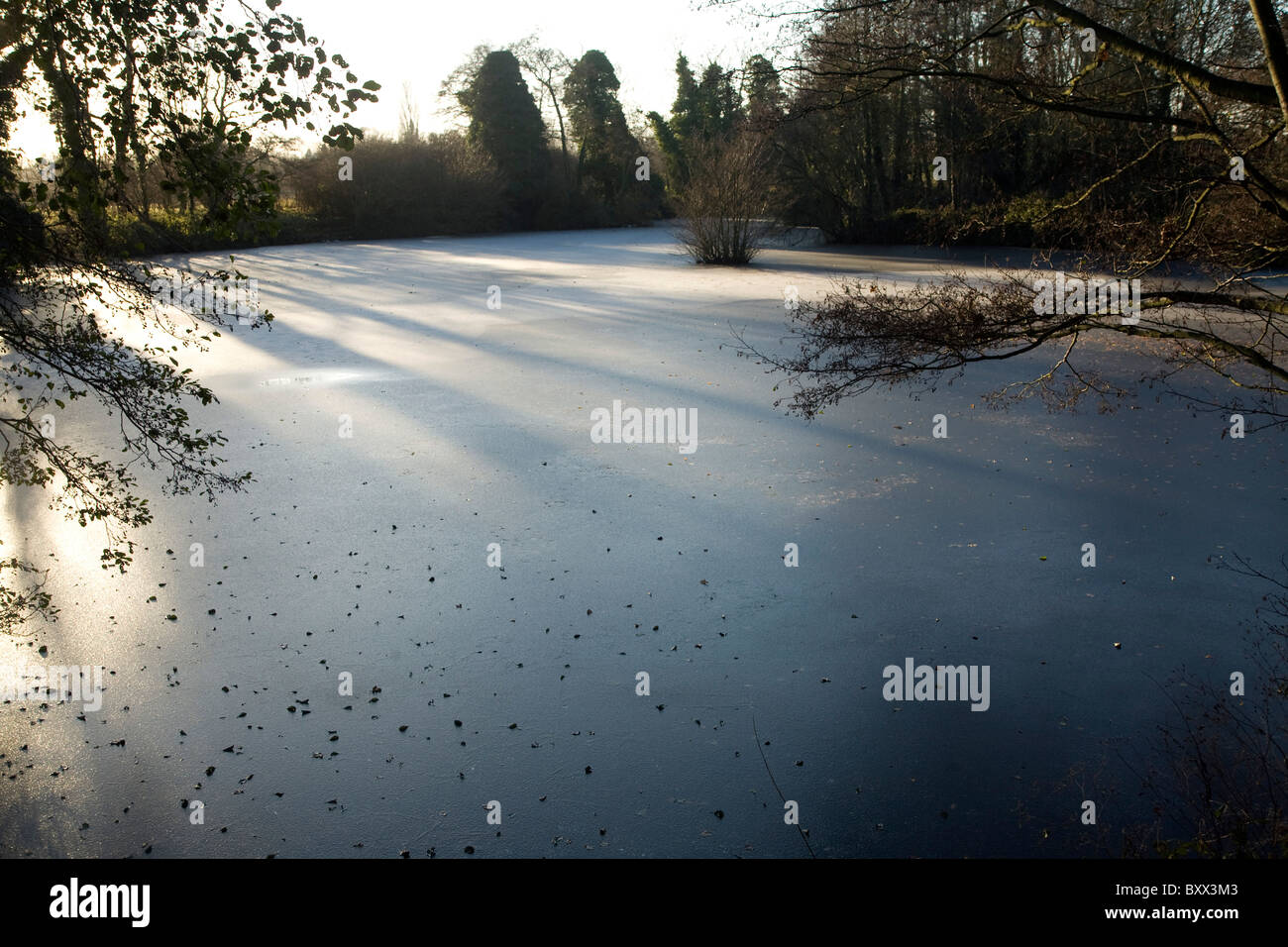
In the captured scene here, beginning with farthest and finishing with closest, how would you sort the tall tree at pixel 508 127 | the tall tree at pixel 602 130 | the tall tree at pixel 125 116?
the tall tree at pixel 602 130 < the tall tree at pixel 508 127 < the tall tree at pixel 125 116

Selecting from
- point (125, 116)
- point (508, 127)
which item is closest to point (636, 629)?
point (125, 116)

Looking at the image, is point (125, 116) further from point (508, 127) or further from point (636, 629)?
point (508, 127)

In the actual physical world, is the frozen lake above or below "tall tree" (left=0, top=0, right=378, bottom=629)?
below

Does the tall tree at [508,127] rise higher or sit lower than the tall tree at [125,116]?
higher

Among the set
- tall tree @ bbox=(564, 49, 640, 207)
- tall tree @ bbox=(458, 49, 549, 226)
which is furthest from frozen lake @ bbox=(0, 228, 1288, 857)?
tall tree @ bbox=(564, 49, 640, 207)

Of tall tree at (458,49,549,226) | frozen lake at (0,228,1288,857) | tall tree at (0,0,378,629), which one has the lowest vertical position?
frozen lake at (0,228,1288,857)

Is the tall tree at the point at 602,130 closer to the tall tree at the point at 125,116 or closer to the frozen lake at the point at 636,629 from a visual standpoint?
the frozen lake at the point at 636,629

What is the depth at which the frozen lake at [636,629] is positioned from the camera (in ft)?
10.3

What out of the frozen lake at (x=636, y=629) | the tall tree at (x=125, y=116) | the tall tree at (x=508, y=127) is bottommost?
the frozen lake at (x=636, y=629)

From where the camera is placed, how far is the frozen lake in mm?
3137

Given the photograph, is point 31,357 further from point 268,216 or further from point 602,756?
point 602,756

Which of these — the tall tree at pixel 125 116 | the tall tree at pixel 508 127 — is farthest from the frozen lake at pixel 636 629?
the tall tree at pixel 508 127

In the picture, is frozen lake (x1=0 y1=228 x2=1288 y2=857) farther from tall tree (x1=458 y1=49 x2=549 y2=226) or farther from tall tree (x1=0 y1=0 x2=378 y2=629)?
tall tree (x1=458 y1=49 x2=549 y2=226)
